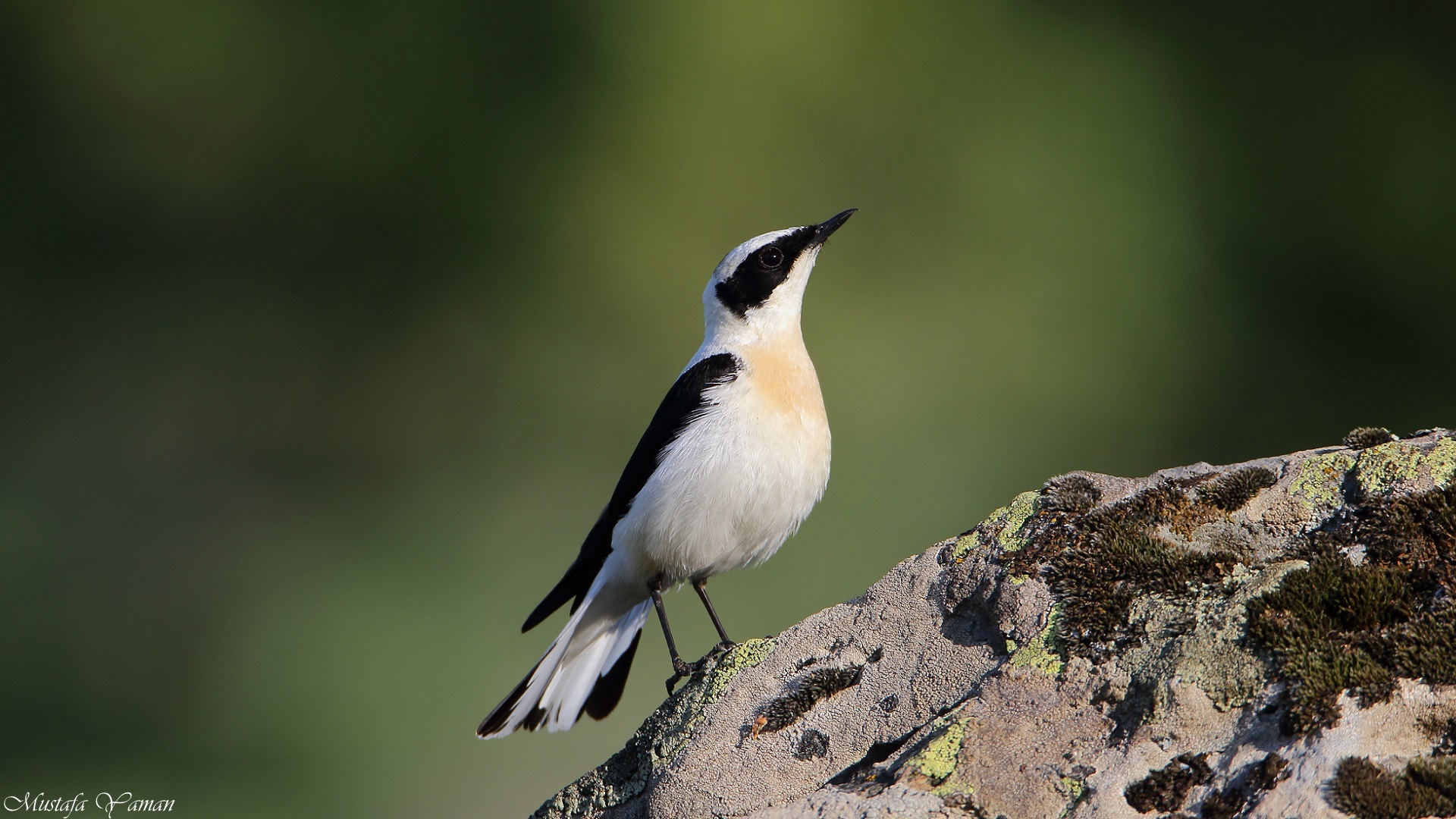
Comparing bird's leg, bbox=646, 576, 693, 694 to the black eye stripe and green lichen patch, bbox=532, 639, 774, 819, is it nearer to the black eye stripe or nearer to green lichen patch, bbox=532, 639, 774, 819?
green lichen patch, bbox=532, 639, 774, 819

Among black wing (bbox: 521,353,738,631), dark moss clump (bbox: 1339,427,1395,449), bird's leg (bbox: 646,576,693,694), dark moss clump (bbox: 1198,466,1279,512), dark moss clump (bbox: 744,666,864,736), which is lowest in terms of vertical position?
dark moss clump (bbox: 1339,427,1395,449)

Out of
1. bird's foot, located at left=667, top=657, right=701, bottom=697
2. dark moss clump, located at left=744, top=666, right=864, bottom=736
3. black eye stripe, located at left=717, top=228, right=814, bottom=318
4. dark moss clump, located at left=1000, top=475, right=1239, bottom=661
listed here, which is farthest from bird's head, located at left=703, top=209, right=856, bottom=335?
dark moss clump, located at left=744, top=666, right=864, bottom=736

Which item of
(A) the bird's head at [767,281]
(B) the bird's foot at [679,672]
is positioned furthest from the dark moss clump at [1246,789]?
(A) the bird's head at [767,281]

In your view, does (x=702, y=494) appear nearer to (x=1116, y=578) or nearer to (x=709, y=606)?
(x=709, y=606)

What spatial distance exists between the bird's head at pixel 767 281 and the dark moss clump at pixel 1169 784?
410 centimetres

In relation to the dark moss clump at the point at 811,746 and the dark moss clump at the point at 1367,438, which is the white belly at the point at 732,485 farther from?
the dark moss clump at the point at 1367,438

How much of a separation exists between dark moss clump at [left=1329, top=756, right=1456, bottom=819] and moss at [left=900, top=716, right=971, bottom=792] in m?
0.98

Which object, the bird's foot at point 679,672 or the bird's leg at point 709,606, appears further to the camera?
the bird's leg at point 709,606

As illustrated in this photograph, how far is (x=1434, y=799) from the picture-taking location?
261cm

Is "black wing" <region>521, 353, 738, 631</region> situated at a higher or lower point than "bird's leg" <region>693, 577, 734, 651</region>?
higher

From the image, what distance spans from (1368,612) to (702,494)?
349 cm

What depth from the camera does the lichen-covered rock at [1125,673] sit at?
114 inches

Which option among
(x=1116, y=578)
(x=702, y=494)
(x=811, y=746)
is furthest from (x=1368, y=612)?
(x=702, y=494)

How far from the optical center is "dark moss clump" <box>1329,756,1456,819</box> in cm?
260
